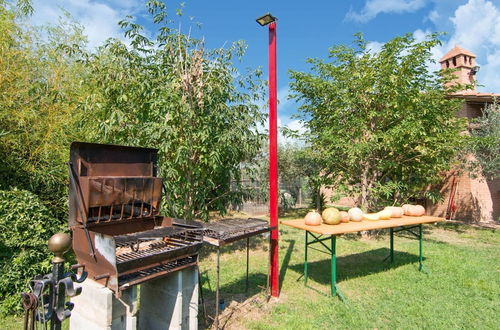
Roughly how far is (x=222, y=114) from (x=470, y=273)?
5.83 meters

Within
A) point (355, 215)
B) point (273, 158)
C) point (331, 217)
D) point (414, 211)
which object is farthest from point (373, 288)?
point (273, 158)

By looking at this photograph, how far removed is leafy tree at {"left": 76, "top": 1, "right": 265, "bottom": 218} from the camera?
17.5ft

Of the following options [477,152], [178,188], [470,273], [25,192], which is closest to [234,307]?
[178,188]

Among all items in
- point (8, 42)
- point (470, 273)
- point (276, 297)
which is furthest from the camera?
point (470, 273)

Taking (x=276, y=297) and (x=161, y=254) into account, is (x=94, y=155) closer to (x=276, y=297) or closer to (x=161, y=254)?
(x=161, y=254)

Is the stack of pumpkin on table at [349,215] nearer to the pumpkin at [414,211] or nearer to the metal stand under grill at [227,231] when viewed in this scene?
the pumpkin at [414,211]

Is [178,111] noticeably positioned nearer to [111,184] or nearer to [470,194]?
[111,184]

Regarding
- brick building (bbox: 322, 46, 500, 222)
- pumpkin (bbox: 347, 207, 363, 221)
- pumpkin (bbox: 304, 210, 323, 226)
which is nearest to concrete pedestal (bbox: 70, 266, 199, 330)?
pumpkin (bbox: 304, 210, 323, 226)

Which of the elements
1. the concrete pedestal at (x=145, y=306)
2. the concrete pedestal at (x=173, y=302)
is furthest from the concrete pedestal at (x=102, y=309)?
the concrete pedestal at (x=173, y=302)

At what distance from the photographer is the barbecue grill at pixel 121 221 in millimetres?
2738

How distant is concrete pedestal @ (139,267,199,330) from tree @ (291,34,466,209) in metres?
6.30

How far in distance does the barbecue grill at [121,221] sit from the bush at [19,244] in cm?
159

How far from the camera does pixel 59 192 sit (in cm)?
516

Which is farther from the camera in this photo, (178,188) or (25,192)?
(178,188)
